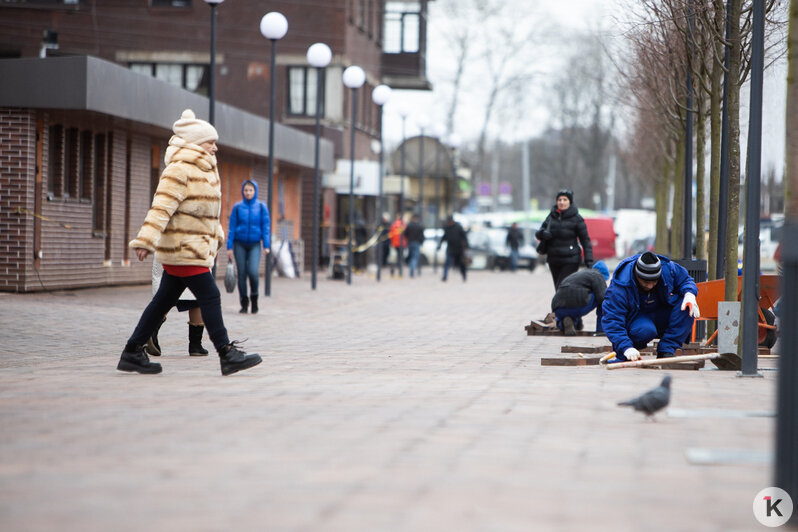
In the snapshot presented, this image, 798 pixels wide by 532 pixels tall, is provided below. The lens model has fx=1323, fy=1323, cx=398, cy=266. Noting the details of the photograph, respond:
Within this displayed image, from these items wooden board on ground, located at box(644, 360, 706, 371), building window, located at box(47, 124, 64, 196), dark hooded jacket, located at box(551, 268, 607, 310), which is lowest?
wooden board on ground, located at box(644, 360, 706, 371)

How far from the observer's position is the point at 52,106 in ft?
62.0

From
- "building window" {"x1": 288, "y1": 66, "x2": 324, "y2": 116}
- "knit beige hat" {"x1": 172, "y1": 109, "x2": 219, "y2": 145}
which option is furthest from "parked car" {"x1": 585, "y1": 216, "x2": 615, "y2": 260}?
"knit beige hat" {"x1": 172, "y1": 109, "x2": 219, "y2": 145}

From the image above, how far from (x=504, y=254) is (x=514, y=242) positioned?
247 centimetres

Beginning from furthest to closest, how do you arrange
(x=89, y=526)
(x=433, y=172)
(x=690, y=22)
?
(x=433, y=172) → (x=690, y=22) → (x=89, y=526)

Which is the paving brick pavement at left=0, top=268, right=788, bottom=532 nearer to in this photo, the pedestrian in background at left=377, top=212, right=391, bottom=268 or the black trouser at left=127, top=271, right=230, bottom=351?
the black trouser at left=127, top=271, right=230, bottom=351

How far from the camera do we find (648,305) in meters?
10.8

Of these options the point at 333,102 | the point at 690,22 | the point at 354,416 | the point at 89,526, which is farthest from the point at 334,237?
the point at 89,526

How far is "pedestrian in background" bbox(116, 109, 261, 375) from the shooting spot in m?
9.27

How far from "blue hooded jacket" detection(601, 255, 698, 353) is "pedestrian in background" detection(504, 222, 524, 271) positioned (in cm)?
3328

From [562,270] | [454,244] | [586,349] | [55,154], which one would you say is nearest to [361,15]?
[454,244]

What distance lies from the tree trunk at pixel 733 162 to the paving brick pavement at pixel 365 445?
3.92ft

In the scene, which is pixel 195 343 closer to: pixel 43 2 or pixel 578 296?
pixel 578 296

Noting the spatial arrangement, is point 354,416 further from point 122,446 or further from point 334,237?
point 334,237

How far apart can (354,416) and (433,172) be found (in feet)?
152
